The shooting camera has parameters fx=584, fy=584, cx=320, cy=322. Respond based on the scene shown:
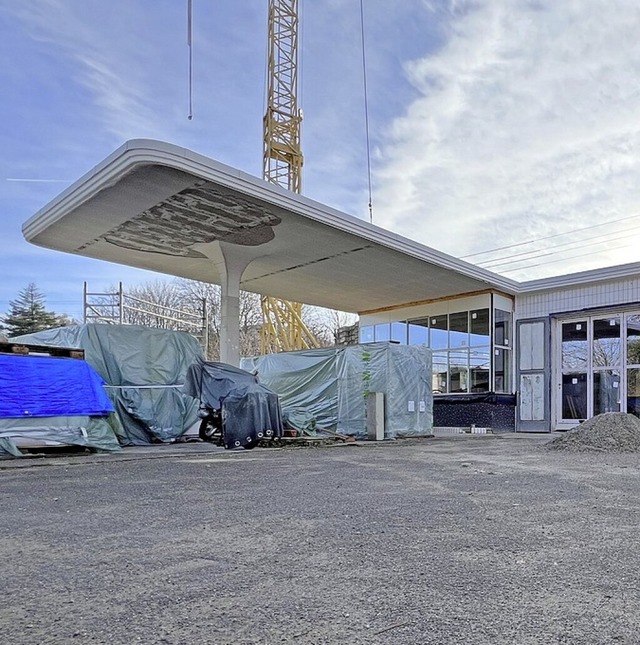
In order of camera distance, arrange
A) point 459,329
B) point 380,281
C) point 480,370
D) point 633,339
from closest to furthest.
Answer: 1. point 633,339
2. point 380,281
3. point 480,370
4. point 459,329

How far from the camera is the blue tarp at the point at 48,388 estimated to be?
341 inches

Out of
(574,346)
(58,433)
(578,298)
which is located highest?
(578,298)

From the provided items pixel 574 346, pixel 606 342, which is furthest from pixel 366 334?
pixel 606 342

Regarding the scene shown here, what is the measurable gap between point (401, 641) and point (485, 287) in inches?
629

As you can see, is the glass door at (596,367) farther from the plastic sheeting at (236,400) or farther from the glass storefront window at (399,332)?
the plastic sheeting at (236,400)

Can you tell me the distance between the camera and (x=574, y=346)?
16750 millimetres

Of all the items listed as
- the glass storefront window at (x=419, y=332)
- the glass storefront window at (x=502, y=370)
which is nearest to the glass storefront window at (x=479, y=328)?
the glass storefront window at (x=502, y=370)

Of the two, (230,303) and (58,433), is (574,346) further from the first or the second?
(58,433)

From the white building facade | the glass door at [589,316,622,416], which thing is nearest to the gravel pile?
the glass door at [589,316,622,416]

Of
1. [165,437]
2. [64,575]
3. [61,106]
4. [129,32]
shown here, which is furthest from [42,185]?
[64,575]

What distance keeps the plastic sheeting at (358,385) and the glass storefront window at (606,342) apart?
5390 mm

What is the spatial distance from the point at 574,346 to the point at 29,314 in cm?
3902

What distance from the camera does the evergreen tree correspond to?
139ft

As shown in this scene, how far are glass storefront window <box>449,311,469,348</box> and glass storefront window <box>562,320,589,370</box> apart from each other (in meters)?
2.79
